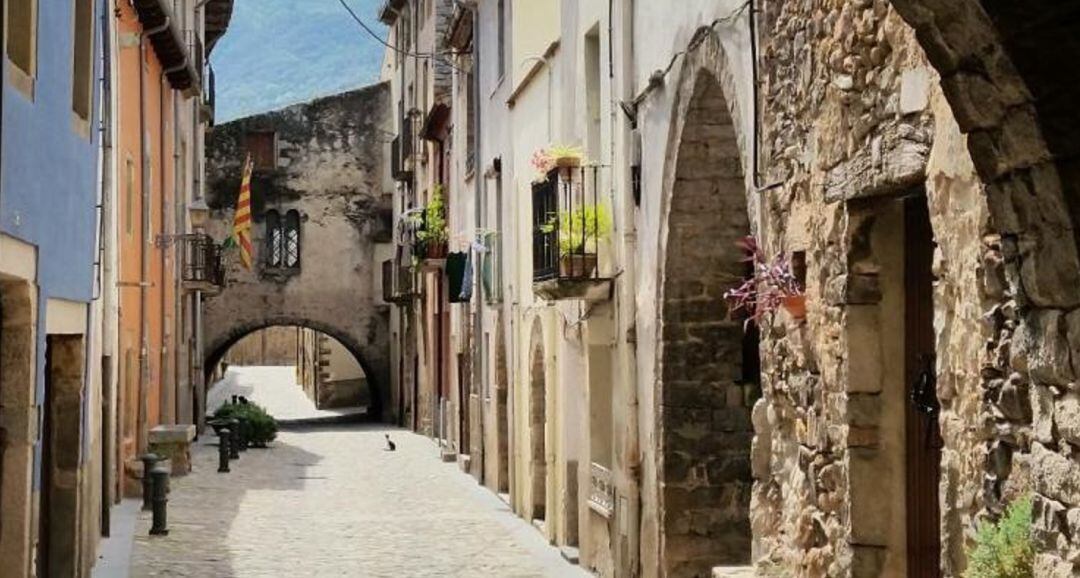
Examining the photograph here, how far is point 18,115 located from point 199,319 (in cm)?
2567

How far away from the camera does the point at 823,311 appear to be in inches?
286

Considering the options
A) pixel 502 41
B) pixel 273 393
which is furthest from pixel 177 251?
pixel 273 393

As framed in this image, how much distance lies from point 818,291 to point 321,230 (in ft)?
113

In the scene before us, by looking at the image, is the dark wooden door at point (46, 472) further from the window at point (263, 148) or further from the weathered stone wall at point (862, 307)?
the window at point (263, 148)

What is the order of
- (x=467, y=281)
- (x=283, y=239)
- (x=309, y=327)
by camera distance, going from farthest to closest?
(x=309, y=327) → (x=283, y=239) → (x=467, y=281)

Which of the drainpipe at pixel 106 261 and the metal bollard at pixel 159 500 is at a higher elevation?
the drainpipe at pixel 106 261

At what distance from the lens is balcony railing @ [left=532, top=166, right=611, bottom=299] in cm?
1359

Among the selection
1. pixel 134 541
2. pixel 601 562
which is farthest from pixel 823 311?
pixel 134 541

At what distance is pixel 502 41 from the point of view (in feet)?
71.1

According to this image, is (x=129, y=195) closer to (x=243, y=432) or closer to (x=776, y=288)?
(x=243, y=432)

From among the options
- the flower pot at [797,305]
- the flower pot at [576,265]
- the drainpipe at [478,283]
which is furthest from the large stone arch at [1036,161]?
the drainpipe at [478,283]

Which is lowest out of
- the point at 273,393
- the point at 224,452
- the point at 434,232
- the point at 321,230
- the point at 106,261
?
the point at 224,452

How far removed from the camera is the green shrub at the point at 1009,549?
4.61 m

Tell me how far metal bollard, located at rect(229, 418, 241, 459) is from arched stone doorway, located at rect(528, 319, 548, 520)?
10.9m
